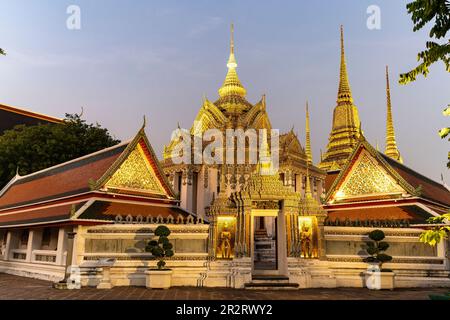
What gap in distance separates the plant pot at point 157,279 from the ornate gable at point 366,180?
403 inches

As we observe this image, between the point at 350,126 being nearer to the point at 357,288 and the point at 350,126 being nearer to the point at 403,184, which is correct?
the point at 403,184

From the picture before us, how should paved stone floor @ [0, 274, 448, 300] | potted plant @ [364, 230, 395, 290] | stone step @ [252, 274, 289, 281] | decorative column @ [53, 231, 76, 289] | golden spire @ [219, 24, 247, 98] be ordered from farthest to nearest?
1. golden spire @ [219, 24, 247, 98]
2. potted plant @ [364, 230, 395, 290]
3. stone step @ [252, 274, 289, 281]
4. decorative column @ [53, 231, 76, 289]
5. paved stone floor @ [0, 274, 448, 300]

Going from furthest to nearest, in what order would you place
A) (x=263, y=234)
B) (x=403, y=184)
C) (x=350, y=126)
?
(x=350, y=126) → (x=263, y=234) → (x=403, y=184)

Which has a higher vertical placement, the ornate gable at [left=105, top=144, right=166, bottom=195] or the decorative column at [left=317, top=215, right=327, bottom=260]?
the ornate gable at [left=105, top=144, right=166, bottom=195]

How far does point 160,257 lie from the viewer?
13.0 meters

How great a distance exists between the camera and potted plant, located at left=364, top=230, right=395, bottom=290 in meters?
13.3

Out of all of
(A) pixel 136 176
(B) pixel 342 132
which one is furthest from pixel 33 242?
(B) pixel 342 132

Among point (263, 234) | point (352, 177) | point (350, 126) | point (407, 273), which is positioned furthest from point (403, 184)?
point (350, 126)

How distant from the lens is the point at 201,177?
28141 millimetres

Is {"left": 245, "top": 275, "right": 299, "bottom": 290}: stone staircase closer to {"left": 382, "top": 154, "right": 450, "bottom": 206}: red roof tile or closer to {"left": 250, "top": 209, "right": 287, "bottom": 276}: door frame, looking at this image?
{"left": 250, "top": 209, "right": 287, "bottom": 276}: door frame

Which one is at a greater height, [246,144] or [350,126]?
[350,126]

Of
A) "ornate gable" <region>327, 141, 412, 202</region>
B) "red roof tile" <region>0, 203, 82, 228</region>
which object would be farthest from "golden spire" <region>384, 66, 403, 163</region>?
"red roof tile" <region>0, 203, 82, 228</region>

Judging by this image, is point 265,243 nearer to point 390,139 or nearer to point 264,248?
point 264,248

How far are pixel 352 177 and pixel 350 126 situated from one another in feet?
78.7
